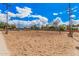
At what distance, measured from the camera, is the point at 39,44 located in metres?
5.20

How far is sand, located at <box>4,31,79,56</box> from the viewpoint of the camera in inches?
204

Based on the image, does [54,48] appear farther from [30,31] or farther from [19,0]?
[19,0]

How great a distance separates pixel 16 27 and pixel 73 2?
67 centimetres

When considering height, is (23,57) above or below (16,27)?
below

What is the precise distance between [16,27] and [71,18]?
60 centimetres

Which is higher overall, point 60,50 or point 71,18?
point 71,18

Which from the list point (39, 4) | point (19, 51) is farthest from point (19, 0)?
point (19, 51)

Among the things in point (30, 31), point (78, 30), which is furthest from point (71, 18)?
point (30, 31)

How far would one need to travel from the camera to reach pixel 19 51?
17.0 feet

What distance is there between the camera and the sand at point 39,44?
519 centimetres

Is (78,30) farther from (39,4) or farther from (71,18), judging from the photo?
(39,4)

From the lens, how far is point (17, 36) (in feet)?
17.1

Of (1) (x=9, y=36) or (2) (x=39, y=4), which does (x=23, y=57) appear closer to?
(1) (x=9, y=36)

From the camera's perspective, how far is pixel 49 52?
519 centimetres
